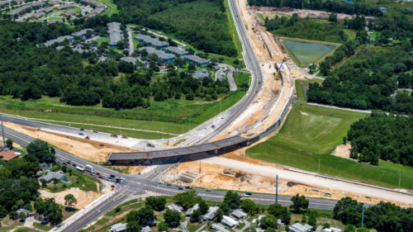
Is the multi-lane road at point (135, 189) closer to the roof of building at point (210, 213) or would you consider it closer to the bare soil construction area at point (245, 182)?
the bare soil construction area at point (245, 182)

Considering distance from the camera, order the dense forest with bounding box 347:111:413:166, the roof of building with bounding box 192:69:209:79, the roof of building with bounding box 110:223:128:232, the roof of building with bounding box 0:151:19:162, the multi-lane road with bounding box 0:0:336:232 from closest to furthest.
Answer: the roof of building with bounding box 110:223:128:232 → the multi-lane road with bounding box 0:0:336:232 → the roof of building with bounding box 0:151:19:162 → the dense forest with bounding box 347:111:413:166 → the roof of building with bounding box 192:69:209:79

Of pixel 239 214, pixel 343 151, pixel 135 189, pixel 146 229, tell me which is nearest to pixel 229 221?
pixel 239 214

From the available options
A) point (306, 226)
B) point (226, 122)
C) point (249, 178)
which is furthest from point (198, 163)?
point (306, 226)

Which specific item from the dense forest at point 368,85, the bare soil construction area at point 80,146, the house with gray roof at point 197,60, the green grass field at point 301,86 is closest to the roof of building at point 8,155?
the bare soil construction area at point 80,146

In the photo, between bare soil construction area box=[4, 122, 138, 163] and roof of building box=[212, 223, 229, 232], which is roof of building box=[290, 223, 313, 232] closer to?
roof of building box=[212, 223, 229, 232]

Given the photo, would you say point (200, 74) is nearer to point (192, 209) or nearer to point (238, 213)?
point (192, 209)

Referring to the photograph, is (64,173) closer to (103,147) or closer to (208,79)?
(103,147)

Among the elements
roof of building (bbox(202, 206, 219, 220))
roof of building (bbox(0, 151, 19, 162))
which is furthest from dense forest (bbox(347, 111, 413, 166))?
roof of building (bbox(0, 151, 19, 162))
